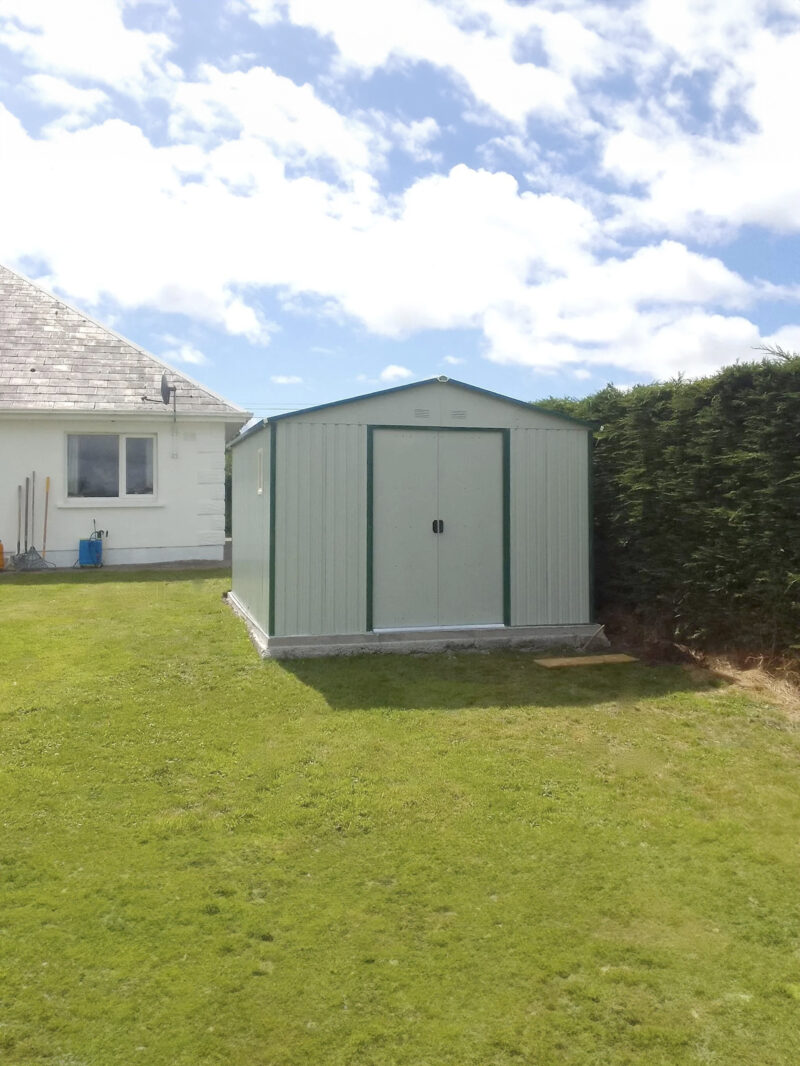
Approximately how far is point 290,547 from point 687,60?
20.9ft

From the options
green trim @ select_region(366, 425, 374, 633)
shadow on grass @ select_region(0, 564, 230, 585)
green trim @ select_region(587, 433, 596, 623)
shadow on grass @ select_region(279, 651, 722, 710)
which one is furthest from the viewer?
shadow on grass @ select_region(0, 564, 230, 585)

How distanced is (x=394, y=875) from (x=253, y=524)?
590 centimetres

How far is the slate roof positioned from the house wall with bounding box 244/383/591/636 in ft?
26.0

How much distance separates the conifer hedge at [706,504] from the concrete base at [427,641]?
0.86 m

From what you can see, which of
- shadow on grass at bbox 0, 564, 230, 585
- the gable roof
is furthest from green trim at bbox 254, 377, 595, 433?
shadow on grass at bbox 0, 564, 230, 585

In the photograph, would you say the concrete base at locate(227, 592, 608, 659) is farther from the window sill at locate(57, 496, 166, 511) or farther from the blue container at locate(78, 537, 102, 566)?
the window sill at locate(57, 496, 166, 511)

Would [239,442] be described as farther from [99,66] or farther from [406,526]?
[99,66]

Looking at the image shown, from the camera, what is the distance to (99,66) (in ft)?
26.4

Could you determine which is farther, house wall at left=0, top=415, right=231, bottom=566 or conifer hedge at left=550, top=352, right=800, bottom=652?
house wall at left=0, top=415, right=231, bottom=566

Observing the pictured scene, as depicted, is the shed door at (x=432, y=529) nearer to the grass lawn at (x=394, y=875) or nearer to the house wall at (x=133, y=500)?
the grass lawn at (x=394, y=875)

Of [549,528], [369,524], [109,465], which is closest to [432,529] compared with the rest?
[369,524]

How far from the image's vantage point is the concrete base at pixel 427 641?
307 inches

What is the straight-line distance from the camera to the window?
50.6ft

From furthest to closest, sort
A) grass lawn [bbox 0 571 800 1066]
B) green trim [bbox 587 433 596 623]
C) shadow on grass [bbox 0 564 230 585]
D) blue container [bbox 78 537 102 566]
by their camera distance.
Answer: blue container [bbox 78 537 102 566] → shadow on grass [bbox 0 564 230 585] → green trim [bbox 587 433 596 623] → grass lawn [bbox 0 571 800 1066]
